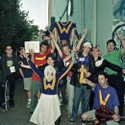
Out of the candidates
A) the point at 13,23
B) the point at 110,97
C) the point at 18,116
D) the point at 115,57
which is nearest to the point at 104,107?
the point at 110,97

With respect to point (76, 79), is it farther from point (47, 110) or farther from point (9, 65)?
point (9, 65)

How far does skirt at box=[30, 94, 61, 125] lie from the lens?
831 cm

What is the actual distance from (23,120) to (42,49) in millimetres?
1701

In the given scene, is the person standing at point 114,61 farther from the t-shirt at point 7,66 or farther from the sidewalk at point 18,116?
the t-shirt at point 7,66

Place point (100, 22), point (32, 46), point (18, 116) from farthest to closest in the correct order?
point (100, 22)
point (18, 116)
point (32, 46)

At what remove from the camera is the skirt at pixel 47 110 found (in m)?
8.31

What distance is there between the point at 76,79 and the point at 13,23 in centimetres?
1293

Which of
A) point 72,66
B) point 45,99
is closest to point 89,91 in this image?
point 72,66

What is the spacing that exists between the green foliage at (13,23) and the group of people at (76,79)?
9.11 metres

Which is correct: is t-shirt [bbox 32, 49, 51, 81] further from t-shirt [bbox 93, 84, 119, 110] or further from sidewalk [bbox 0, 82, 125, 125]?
t-shirt [bbox 93, 84, 119, 110]


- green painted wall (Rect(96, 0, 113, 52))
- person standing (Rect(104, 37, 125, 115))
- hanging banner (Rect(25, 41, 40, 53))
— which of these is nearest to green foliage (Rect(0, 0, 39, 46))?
green painted wall (Rect(96, 0, 113, 52))

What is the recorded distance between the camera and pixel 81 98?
367 inches

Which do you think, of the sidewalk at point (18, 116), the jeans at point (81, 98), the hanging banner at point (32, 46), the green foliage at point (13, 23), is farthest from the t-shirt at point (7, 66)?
the green foliage at point (13, 23)

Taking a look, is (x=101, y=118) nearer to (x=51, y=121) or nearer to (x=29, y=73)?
(x=51, y=121)
